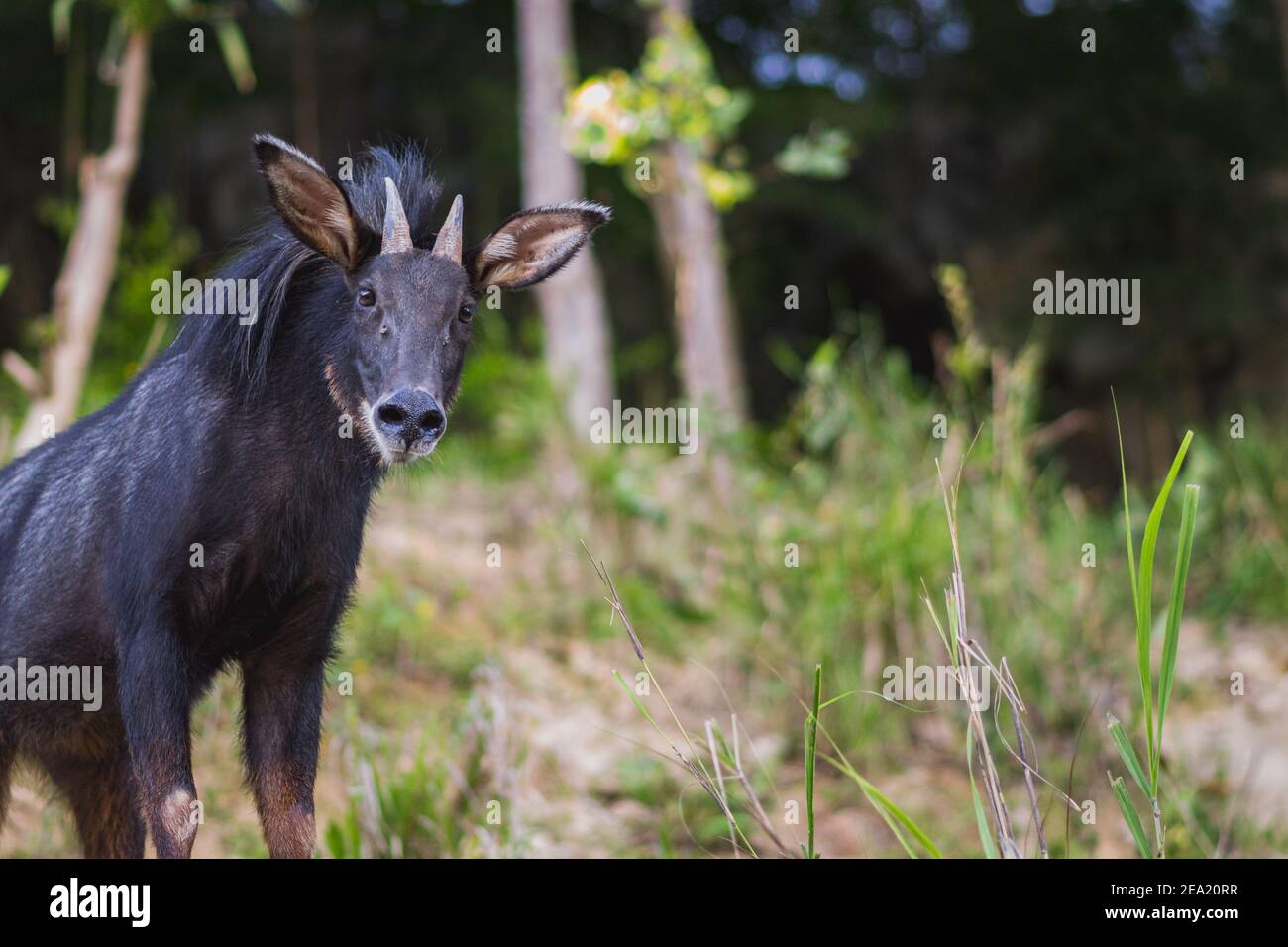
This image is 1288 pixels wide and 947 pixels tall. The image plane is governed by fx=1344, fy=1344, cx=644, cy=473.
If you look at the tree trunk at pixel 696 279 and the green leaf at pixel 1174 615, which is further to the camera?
the tree trunk at pixel 696 279

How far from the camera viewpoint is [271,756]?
9.81 feet

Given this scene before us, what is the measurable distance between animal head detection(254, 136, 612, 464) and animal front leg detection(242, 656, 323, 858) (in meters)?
0.60

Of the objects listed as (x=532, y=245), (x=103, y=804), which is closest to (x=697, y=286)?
(x=532, y=245)

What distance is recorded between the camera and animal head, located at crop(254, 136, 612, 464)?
2688mm

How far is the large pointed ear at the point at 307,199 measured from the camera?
2771 millimetres

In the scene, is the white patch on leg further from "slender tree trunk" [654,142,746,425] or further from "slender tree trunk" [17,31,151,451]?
"slender tree trunk" [654,142,746,425]

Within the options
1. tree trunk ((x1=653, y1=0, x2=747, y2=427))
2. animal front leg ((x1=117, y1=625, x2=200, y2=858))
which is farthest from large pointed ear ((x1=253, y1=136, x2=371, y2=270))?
tree trunk ((x1=653, y1=0, x2=747, y2=427))

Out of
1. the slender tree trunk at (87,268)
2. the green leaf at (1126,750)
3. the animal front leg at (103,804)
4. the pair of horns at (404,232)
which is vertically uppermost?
the slender tree trunk at (87,268)

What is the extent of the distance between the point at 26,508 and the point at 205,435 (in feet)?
2.38

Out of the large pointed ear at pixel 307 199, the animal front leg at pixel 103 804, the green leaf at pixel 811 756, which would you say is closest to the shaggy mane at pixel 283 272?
the large pointed ear at pixel 307 199

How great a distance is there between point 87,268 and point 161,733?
4302 millimetres

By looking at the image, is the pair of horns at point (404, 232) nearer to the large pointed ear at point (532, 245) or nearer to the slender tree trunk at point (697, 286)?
the large pointed ear at point (532, 245)

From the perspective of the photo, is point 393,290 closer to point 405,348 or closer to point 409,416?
point 405,348

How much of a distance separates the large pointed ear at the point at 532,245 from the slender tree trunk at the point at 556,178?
17.9ft
